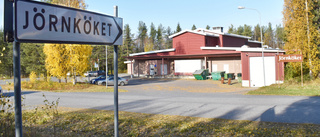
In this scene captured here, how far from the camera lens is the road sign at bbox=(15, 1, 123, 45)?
2.74m

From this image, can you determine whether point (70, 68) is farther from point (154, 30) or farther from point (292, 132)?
point (154, 30)

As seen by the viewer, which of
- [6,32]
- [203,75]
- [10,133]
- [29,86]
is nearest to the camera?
[6,32]

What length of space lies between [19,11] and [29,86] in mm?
26666

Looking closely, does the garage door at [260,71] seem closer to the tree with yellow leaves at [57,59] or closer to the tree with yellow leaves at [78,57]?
the tree with yellow leaves at [78,57]

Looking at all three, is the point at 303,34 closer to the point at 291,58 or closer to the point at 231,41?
the point at 291,58

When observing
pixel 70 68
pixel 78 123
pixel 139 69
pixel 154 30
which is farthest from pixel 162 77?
pixel 154 30

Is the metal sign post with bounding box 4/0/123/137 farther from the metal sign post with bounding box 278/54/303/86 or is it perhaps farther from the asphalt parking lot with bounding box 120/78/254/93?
the metal sign post with bounding box 278/54/303/86

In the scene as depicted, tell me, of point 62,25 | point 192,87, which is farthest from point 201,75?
point 62,25

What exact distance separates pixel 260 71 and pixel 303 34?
211 inches

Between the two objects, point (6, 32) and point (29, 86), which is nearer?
point (6, 32)

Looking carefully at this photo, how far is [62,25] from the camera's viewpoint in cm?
310

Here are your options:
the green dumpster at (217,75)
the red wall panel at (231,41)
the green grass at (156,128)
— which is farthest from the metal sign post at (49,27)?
the red wall panel at (231,41)

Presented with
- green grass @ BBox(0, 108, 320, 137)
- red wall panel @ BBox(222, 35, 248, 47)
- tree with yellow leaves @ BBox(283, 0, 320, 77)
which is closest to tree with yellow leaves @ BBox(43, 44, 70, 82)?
green grass @ BBox(0, 108, 320, 137)

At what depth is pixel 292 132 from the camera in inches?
249
